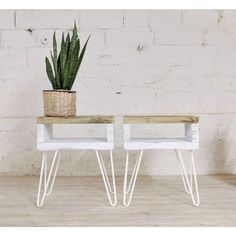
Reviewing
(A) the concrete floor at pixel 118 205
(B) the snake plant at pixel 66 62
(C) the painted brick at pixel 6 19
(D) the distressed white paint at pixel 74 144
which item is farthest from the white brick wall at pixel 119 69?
(D) the distressed white paint at pixel 74 144

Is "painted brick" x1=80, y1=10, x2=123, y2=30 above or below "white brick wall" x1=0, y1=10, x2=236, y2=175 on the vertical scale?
above

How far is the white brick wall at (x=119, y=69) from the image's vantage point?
9.80ft

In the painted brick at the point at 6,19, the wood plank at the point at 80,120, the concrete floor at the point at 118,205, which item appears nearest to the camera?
the concrete floor at the point at 118,205

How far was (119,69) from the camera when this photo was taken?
9.89 feet

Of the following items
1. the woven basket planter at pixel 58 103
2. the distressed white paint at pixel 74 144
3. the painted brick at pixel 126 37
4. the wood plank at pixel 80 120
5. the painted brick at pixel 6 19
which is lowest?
the distressed white paint at pixel 74 144

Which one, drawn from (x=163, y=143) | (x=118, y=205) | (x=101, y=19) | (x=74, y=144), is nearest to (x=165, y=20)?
(x=101, y=19)

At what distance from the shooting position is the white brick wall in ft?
9.80

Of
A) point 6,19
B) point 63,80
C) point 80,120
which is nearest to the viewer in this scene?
point 80,120

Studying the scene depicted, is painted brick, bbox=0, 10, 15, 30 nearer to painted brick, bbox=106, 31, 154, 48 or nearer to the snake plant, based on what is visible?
painted brick, bbox=106, 31, 154, 48

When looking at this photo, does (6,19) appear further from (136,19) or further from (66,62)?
(66,62)

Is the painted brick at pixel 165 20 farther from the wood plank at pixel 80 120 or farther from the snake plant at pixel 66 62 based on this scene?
the wood plank at pixel 80 120

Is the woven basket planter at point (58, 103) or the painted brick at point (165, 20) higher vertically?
the painted brick at point (165, 20)

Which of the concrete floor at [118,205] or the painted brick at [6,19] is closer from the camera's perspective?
the concrete floor at [118,205]

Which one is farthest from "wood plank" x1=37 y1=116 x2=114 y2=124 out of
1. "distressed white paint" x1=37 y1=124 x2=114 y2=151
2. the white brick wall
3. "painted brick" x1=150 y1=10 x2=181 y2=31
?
"painted brick" x1=150 y1=10 x2=181 y2=31
